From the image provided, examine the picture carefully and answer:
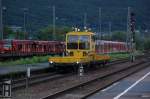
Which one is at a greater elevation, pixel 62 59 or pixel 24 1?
pixel 24 1

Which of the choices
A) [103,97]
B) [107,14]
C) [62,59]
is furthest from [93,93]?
[107,14]

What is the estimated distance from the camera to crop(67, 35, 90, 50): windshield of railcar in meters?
44.1

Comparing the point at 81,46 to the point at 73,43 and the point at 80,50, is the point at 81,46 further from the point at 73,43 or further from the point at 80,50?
the point at 73,43

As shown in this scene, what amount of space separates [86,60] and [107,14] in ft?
464

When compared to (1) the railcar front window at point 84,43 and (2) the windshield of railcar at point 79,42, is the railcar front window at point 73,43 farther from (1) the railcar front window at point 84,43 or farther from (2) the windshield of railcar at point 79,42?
(1) the railcar front window at point 84,43

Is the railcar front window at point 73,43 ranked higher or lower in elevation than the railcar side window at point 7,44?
higher

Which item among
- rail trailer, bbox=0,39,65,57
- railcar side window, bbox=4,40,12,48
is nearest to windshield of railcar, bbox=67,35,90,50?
rail trailer, bbox=0,39,65,57

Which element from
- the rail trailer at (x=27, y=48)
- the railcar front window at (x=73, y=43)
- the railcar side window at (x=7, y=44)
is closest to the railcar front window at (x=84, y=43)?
the railcar front window at (x=73, y=43)

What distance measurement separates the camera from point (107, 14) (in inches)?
7205

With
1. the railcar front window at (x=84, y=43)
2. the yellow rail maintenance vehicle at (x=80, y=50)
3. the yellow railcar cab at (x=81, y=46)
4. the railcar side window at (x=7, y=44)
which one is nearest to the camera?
the yellow rail maintenance vehicle at (x=80, y=50)

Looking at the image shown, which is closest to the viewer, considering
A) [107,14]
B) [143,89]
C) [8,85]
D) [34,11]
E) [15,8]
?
[8,85]

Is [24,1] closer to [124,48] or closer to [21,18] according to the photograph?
[21,18]

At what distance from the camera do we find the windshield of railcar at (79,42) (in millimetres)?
44062

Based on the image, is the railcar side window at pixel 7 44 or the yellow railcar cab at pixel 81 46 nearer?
the yellow railcar cab at pixel 81 46
